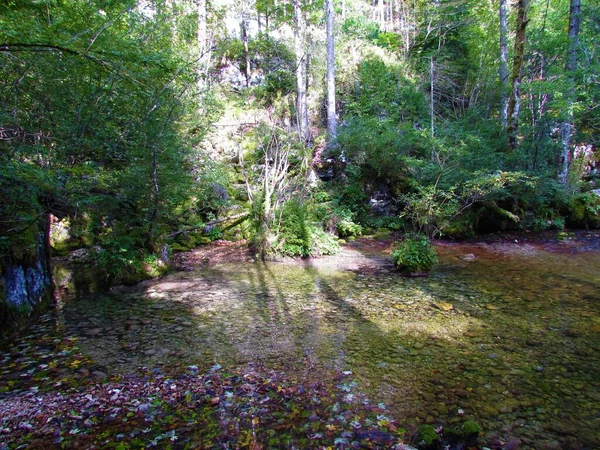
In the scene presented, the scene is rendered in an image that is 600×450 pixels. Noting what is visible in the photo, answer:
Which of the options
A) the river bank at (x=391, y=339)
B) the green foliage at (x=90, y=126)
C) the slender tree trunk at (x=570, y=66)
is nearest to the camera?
the river bank at (x=391, y=339)

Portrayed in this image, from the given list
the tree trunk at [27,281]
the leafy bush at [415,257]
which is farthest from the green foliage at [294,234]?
the tree trunk at [27,281]

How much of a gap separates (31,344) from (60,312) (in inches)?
54.6

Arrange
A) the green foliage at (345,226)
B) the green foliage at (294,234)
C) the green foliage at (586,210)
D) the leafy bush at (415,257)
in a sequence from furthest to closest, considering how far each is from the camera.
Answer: the green foliage at (586,210)
the green foliage at (345,226)
the green foliage at (294,234)
the leafy bush at (415,257)

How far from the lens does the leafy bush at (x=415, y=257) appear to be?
819cm

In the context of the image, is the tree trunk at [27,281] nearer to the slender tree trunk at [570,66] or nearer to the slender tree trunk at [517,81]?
the slender tree trunk at [517,81]

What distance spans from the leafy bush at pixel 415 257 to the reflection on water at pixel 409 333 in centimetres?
38

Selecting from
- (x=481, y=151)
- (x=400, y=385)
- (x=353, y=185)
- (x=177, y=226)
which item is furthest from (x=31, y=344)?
(x=481, y=151)

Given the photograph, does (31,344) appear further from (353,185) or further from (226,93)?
(226,93)

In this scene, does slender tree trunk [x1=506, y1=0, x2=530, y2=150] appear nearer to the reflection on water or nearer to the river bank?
the river bank

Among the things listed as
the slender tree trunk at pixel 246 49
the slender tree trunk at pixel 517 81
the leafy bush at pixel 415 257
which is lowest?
the leafy bush at pixel 415 257

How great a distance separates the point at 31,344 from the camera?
456cm

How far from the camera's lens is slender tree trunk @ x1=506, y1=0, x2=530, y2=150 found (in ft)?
45.0

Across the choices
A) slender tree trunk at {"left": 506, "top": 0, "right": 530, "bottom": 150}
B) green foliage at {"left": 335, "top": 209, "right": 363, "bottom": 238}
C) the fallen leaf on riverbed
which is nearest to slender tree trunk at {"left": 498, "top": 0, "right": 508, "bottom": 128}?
slender tree trunk at {"left": 506, "top": 0, "right": 530, "bottom": 150}

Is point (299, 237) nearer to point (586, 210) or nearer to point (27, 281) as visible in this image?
point (27, 281)
